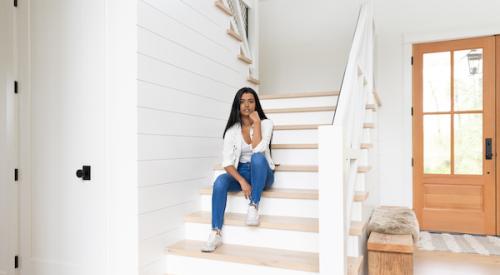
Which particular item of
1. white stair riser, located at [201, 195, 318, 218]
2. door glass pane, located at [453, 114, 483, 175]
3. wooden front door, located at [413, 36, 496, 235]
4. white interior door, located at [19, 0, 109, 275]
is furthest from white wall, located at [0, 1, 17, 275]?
door glass pane, located at [453, 114, 483, 175]

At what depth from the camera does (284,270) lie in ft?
5.93

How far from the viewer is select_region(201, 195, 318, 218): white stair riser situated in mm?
2135

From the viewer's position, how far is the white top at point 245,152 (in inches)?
90.2

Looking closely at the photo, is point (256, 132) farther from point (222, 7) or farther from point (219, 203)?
point (222, 7)

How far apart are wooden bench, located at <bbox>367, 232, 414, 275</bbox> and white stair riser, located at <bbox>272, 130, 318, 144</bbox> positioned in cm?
85

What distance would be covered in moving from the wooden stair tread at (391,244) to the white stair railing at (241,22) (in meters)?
1.89

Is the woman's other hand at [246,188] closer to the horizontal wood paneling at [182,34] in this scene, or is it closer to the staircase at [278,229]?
the staircase at [278,229]

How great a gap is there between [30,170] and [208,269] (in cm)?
127

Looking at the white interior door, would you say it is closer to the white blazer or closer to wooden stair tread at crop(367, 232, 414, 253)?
the white blazer

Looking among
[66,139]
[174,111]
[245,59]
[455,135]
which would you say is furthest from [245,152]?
[455,135]

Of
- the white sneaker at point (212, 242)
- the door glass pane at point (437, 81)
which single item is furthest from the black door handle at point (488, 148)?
the white sneaker at point (212, 242)


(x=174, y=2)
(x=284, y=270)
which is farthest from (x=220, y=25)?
(x=284, y=270)

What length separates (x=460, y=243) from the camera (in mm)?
3432

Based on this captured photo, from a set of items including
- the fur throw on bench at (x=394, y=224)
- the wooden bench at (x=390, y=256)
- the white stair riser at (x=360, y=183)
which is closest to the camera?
the wooden bench at (x=390, y=256)
